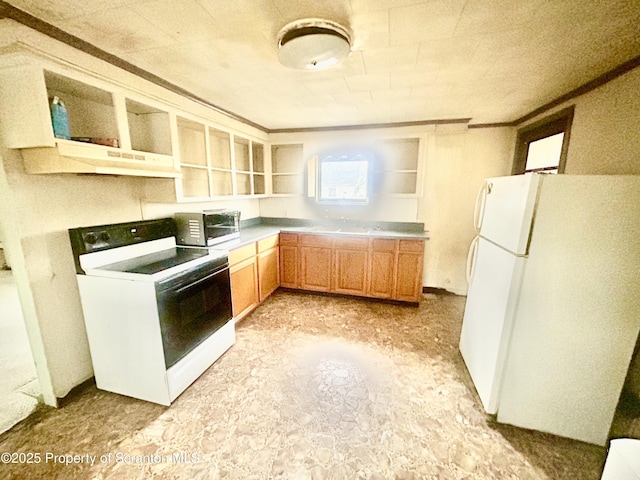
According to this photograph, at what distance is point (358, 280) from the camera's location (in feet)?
11.5

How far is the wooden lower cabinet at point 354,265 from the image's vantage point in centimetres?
330

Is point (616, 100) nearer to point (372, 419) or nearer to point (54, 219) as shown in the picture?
point (372, 419)

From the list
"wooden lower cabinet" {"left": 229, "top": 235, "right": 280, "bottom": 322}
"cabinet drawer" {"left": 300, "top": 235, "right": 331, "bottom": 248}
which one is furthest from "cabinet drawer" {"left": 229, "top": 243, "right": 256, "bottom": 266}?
"cabinet drawer" {"left": 300, "top": 235, "right": 331, "bottom": 248}

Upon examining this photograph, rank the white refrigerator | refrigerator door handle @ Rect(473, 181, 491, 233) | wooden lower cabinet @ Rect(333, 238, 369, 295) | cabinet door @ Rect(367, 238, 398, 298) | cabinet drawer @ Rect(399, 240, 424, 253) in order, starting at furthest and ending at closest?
wooden lower cabinet @ Rect(333, 238, 369, 295) < cabinet door @ Rect(367, 238, 398, 298) < cabinet drawer @ Rect(399, 240, 424, 253) < refrigerator door handle @ Rect(473, 181, 491, 233) < the white refrigerator

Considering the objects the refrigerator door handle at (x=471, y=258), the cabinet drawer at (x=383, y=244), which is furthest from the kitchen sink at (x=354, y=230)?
the refrigerator door handle at (x=471, y=258)

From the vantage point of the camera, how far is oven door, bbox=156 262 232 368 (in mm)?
1783

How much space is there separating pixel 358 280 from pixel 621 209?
252cm

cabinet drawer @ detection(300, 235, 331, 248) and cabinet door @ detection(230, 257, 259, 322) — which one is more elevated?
cabinet drawer @ detection(300, 235, 331, 248)

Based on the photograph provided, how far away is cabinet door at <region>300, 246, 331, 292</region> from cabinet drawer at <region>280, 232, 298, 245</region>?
0.15m

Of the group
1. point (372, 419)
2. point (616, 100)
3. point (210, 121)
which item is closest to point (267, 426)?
point (372, 419)

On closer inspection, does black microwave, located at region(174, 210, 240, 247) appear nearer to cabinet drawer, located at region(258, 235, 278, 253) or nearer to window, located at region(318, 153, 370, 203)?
cabinet drawer, located at region(258, 235, 278, 253)

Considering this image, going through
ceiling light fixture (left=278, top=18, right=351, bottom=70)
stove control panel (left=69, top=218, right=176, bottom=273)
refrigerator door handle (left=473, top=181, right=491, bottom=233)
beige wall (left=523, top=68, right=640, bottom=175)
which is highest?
ceiling light fixture (left=278, top=18, right=351, bottom=70)

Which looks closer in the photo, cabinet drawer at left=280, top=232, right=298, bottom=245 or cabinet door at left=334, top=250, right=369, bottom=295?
cabinet door at left=334, top=250, right=369, bottom=295

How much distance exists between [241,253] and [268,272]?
0.71m
